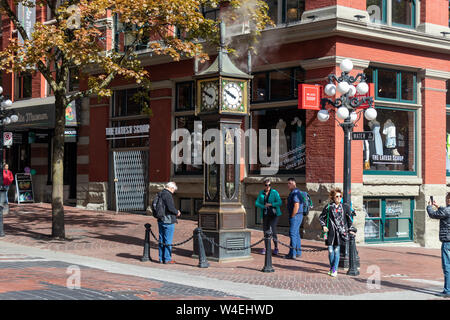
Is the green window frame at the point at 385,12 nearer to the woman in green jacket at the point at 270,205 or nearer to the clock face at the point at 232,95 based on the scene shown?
the clock face at the point at 232,95

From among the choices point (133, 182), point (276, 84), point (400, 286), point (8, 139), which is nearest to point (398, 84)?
point (276, 84)

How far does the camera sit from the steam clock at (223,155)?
13.6 metres

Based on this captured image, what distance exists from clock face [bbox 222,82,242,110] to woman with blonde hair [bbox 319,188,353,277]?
3.20 meters

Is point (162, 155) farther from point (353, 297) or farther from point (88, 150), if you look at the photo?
point (353, 297)

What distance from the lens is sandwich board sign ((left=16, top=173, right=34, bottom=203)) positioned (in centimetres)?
2719

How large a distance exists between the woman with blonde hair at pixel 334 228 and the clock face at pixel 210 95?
3.50 m

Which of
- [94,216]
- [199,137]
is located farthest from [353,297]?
[94,216]

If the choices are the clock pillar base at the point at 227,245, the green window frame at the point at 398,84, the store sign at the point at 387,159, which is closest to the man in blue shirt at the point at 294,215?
the clock pillar base at the point at 227,245

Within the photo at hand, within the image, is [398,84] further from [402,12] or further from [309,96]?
[309,96]

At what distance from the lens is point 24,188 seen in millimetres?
27422

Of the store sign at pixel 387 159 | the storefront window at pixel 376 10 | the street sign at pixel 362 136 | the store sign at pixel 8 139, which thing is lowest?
the store sign at pixel 387 159

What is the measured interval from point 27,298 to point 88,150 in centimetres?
1814

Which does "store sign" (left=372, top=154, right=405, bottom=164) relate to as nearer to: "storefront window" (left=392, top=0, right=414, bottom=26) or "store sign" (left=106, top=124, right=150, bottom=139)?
"storefront window" (left=392, top=0, right=414, bottom=26)

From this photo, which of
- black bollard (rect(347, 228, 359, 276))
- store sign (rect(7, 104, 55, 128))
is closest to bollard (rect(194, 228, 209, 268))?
black bollard (rect(347, 228, 359, 276))
